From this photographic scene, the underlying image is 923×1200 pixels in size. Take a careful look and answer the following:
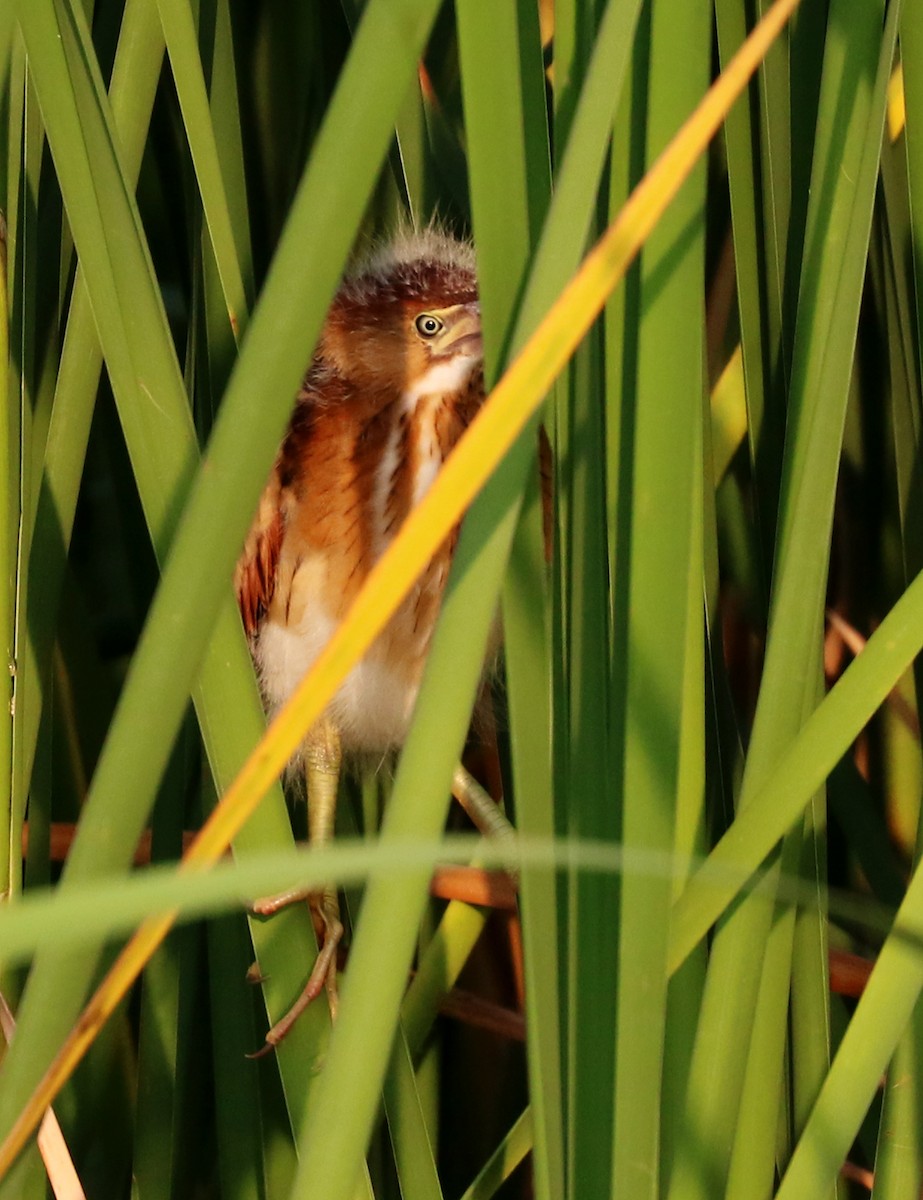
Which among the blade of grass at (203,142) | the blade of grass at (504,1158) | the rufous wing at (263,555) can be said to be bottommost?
the blade of grass at (504,1158)

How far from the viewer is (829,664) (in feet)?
3.78

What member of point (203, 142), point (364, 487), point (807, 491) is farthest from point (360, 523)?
point (807, 491)

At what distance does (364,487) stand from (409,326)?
14 centimetres

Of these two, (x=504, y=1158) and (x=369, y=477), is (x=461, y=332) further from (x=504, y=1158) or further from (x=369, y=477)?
(x=504, y=1158)

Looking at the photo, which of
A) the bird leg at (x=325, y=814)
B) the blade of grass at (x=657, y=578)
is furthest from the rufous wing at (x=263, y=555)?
the blade of grass at (x=657, y=578)

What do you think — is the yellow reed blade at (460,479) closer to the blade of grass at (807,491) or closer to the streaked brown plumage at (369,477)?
the blade of grass at (807,491)

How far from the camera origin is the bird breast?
3.61ft

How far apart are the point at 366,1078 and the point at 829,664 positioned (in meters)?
0.79

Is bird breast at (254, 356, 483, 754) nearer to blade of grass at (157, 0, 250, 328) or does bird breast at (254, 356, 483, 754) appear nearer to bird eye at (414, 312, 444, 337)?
bird eye at (414, 312, 444, 337)

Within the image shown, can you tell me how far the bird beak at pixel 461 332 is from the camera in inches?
43.0

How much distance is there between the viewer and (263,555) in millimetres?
1123

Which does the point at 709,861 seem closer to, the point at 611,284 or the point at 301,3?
the point at 611,284

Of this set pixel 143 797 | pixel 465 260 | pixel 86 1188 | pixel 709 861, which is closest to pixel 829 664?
pixel 465 260

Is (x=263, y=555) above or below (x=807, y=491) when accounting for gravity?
below
